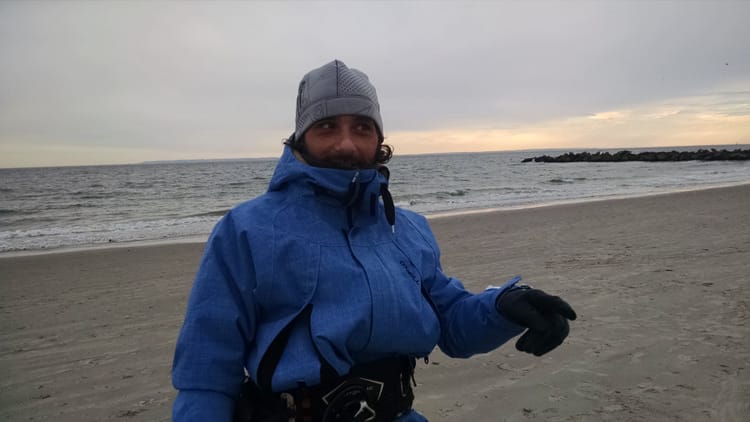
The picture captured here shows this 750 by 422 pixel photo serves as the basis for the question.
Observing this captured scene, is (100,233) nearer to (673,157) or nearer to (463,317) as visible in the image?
(463,317)

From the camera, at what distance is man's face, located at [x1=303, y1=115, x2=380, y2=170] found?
168 cm

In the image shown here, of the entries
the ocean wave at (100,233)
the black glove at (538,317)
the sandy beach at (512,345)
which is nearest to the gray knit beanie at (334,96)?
the black glove at (538,317)

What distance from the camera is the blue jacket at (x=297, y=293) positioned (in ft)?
4.58

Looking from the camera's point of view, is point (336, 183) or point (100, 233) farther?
point (100, 233)

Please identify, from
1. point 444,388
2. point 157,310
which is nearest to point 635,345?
point 444,388

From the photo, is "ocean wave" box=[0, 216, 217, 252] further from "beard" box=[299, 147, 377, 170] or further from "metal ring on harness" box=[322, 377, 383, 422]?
"metal ring on harness" box=[322, 377, 383, 422]

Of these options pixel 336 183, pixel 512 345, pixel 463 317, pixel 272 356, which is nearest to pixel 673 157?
pixel 512 345

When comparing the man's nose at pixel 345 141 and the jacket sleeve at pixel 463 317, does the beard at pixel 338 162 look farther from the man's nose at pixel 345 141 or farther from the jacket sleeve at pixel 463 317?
the jacket sleeve at pixel 463 317

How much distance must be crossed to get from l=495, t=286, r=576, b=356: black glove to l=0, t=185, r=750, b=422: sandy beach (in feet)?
5.60

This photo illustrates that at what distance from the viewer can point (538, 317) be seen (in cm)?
162

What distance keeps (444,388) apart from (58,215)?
2073 cm

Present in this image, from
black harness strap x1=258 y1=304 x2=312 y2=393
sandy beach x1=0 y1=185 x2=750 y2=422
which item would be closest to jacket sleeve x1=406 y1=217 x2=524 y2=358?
black harness strap x1=258 y1=304 x2=312 y2=393

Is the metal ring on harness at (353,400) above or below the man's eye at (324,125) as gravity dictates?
below

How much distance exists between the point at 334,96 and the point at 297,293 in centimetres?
70
